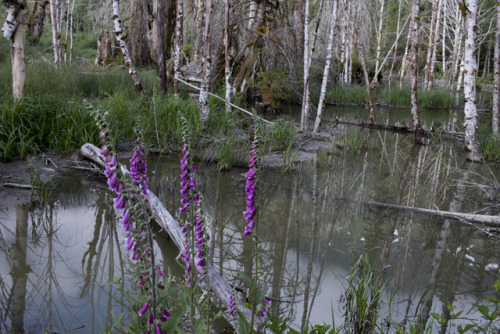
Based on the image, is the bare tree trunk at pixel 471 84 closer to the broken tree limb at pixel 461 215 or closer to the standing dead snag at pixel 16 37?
the broken tree limb at pixel 461 215

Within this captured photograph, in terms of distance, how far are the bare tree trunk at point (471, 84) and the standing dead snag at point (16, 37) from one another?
9027 mm

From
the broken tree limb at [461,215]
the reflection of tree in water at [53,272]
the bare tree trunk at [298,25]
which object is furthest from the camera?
the bare tree trunk at [298,25]

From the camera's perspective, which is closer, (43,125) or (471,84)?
(43,125)

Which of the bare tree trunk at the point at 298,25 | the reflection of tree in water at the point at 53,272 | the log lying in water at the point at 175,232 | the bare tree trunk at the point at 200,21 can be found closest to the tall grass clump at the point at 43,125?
the log lying in water at the point at 175,232

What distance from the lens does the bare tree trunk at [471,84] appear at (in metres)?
8.69

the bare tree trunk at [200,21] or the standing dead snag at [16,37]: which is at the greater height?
the bare tree trunk at [200,21]

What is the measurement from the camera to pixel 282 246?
14.7 ft

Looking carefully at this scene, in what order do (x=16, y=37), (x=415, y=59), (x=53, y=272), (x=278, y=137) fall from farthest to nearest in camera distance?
1. (x=415, y=59)
2. (x=278, y=137)
3. (x=16, y=37)
4. (x=53, y=272)

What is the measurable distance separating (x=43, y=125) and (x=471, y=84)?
29.4 ft

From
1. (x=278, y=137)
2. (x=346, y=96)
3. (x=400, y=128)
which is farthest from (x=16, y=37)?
(x=346, y=96)

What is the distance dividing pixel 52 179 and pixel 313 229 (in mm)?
3849

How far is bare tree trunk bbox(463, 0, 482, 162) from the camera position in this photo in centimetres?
869

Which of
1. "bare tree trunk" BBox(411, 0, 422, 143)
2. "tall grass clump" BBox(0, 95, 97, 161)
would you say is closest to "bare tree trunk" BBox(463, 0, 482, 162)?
"bare tree trunk" BBox(411, 0, 422, 143)

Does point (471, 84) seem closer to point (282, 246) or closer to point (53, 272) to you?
point (282, 246)
